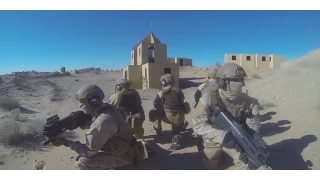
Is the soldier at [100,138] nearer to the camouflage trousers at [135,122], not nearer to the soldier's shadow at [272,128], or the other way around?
the camouflage trousers at [135,122]

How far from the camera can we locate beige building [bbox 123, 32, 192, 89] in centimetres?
1791

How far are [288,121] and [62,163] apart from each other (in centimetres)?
562

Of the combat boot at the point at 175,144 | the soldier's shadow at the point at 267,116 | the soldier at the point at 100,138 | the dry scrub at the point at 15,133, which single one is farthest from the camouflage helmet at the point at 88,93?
the soldier's shadow at the point at 267,116

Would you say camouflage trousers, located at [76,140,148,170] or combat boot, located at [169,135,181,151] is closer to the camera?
camouflage trousers, located at [76,140,148,170]

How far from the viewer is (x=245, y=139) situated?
3459 mm

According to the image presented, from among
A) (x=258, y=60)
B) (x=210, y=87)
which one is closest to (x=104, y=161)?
(x=210, y=87)

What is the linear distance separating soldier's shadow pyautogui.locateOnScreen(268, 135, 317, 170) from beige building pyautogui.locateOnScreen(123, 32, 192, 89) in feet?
42.3

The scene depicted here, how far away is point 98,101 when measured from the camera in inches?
145

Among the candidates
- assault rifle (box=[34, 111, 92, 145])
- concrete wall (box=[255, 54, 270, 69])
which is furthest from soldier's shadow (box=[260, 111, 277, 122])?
concrete wall (box=[255, 54, 270, 69])

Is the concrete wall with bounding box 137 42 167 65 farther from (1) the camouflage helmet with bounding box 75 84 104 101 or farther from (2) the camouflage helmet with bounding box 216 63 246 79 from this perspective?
(1) the camouflage helmet with bounding box 75 84 104 101

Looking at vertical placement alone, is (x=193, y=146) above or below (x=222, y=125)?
below

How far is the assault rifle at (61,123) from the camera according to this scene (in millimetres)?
3664
